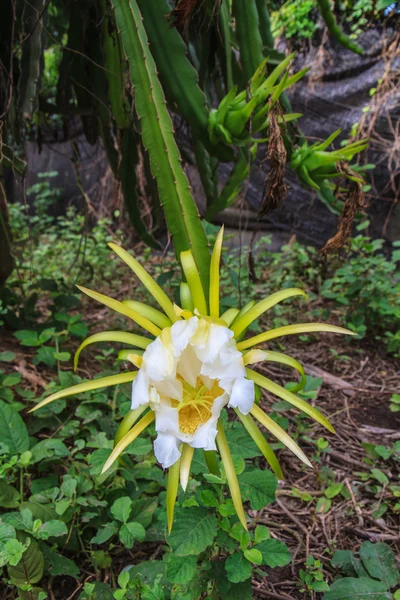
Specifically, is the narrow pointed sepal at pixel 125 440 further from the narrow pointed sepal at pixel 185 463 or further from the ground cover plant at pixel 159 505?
the ground cover plant at pixel 159 505

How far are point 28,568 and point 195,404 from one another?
43 cm

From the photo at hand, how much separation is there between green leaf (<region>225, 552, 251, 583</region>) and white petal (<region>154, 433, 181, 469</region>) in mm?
235

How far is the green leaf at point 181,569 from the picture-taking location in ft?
1.96

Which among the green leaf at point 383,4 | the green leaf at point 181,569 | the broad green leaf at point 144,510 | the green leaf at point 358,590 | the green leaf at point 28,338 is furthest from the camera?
the green leaf at point 383,4

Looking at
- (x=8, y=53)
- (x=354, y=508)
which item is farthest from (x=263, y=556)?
(x=8, y=53)

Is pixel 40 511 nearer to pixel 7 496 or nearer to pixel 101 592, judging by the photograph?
pixel 7 496

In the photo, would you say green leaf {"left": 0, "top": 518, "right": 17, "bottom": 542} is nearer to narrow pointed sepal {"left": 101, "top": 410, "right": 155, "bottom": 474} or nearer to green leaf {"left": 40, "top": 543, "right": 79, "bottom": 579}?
green leaf {"left": 40, "top": 543, "right": 79, "bottom": 579}

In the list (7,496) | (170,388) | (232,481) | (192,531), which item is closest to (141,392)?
(170,388)

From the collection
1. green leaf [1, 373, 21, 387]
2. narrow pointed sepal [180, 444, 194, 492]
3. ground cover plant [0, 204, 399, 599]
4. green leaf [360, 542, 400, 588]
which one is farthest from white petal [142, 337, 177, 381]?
green leaf [1, 373, 21, 387]

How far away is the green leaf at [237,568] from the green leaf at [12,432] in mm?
474

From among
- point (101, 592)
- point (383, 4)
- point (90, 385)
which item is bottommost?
point (101, 592)

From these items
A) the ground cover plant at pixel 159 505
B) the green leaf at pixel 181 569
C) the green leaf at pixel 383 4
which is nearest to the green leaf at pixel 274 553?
the ground cover plant at pixel 159 505

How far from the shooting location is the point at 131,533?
2.41 feet

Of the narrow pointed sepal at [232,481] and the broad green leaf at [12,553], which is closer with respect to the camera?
the narrow pointed sepal at [232,481]
